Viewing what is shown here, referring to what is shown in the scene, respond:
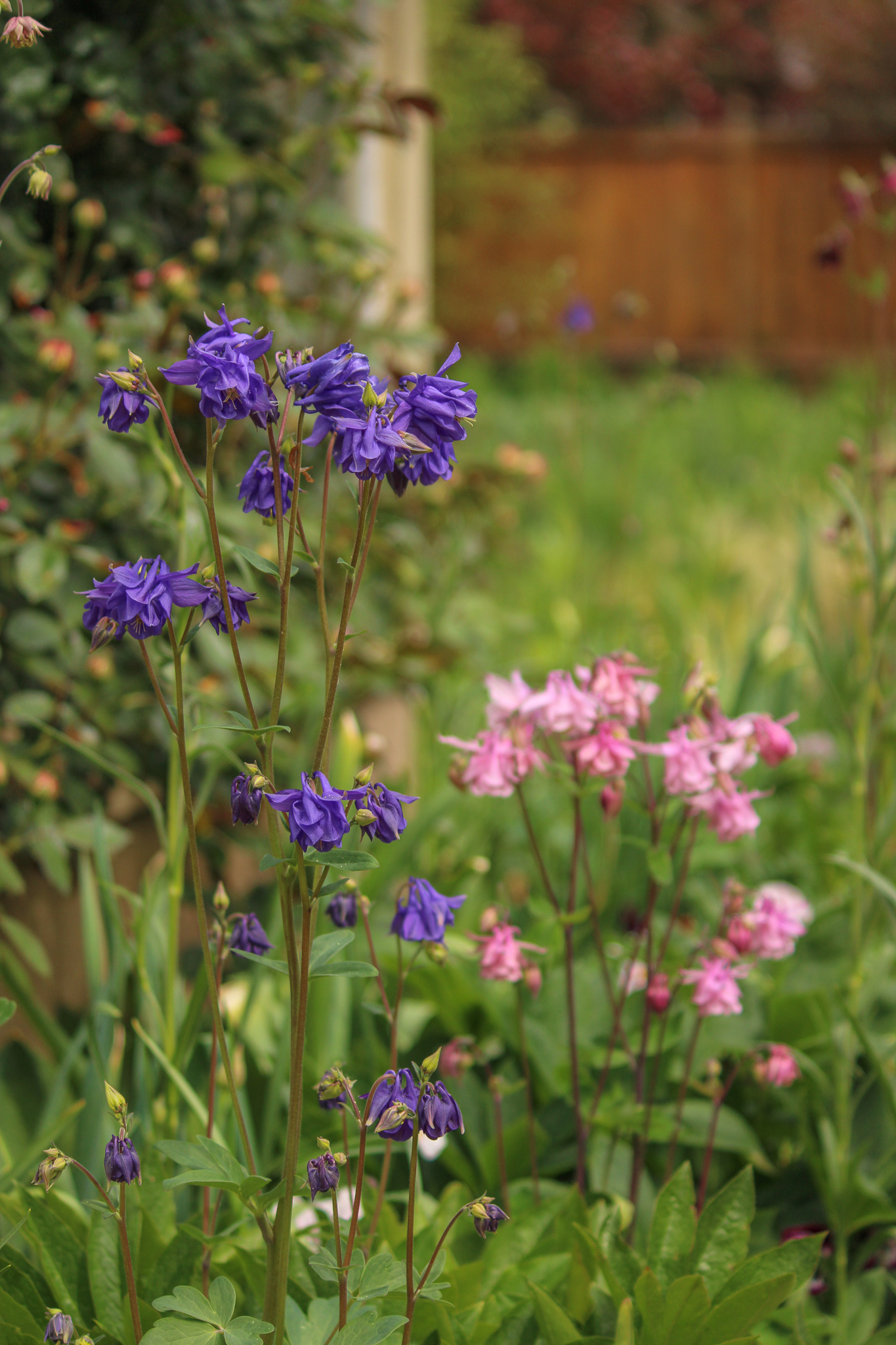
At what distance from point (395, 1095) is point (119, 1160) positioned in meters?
0.18

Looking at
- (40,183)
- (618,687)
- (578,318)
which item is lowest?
(618,687)

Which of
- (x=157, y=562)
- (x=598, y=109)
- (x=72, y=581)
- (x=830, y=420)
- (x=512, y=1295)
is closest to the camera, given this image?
(x=157, y=562)

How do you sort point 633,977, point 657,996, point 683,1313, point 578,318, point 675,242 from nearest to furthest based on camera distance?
point 683,1313 < point 657,996 < point 633,977 < point 578,318 < point 675,242

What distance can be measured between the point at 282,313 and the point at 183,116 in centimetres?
33

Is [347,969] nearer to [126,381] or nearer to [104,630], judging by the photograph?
[104,630]

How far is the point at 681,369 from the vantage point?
9203mm

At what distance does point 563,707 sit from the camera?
101 centimetres

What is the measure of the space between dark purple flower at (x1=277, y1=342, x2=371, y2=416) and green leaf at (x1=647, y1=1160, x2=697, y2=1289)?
0.73m

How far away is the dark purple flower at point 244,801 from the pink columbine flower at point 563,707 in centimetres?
34

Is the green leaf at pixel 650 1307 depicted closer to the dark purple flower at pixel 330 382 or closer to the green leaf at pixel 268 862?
the green leaf at pixel 268 862

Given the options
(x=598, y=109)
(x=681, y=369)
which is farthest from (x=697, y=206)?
(x=598, y=109)

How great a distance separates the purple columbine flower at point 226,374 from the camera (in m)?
0.69

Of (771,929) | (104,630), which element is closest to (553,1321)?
(771,929)

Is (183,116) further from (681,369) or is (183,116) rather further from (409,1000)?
(681,369)
